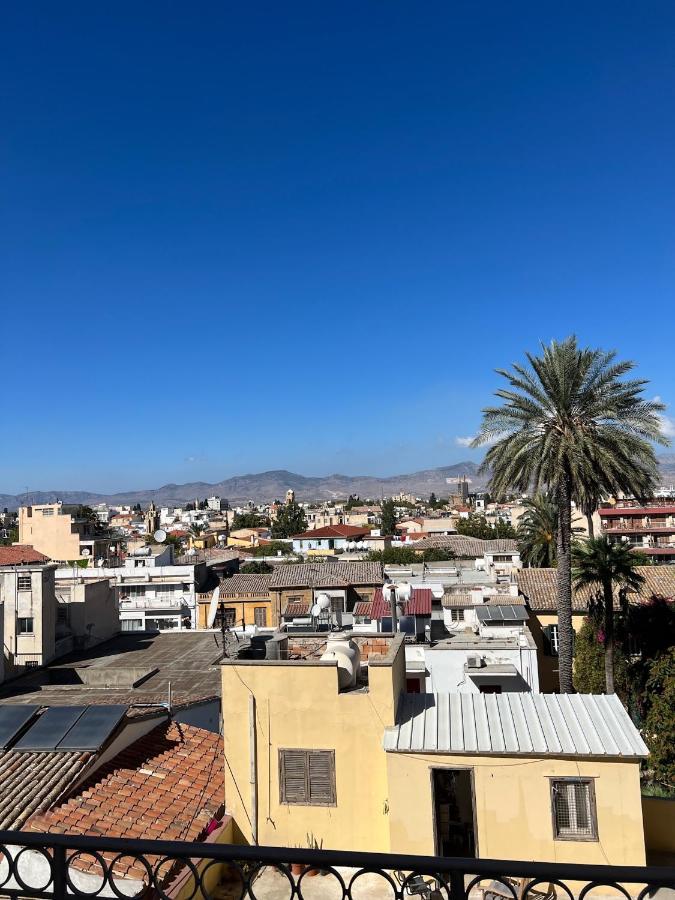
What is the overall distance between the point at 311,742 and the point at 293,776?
583 millimetres

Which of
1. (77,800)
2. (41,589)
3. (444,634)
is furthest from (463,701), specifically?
(41,589)

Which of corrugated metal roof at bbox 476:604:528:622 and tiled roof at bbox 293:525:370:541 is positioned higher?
corrugated metal roof at bbox 476:604:528:622

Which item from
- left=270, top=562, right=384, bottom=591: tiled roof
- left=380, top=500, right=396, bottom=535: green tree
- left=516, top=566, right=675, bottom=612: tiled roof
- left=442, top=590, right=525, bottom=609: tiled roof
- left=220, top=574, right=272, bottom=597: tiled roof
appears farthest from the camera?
left=380, top=500, right=396, bottom=535: green tree

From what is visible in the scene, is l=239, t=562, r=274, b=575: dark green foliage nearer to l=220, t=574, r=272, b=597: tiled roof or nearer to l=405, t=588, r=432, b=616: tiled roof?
l=220, t=574, r=272, b=597: tiled roof

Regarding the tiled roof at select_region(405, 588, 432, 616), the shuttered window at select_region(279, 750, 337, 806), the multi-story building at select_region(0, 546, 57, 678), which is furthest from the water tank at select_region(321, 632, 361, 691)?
the multi-story building at select_region(0, 546, 57, 678)

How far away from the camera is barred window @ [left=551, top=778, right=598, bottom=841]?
8.48 meters

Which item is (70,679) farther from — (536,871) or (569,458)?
(536,871)

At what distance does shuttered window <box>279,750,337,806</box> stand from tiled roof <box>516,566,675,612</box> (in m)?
22.1

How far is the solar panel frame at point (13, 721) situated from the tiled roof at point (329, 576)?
28546mm

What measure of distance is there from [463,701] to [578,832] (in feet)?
7.52

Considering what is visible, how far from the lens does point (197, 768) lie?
11.0m

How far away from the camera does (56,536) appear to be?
59781 mm

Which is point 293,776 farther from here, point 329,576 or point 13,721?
point 329,576

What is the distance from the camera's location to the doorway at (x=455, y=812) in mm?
9953
